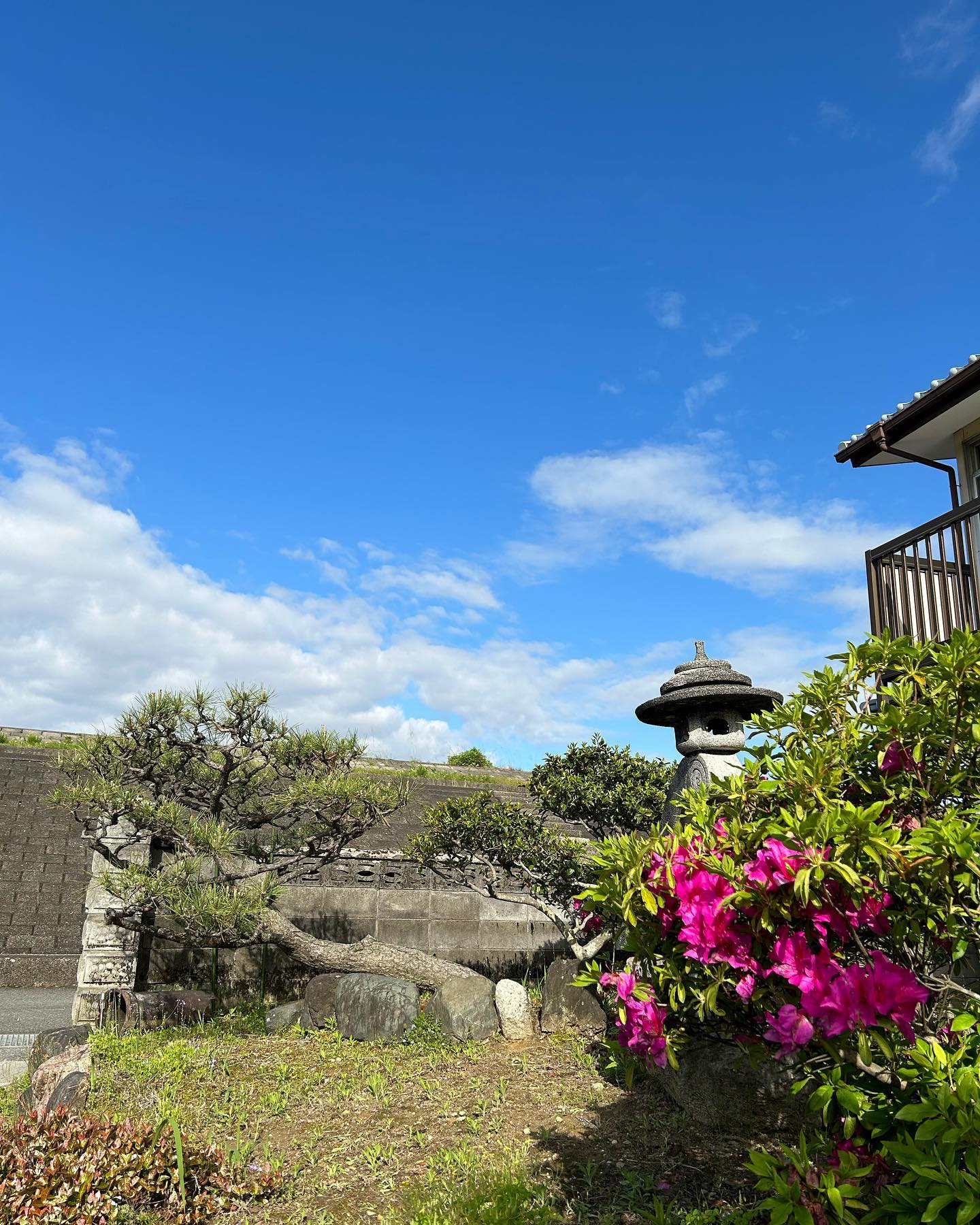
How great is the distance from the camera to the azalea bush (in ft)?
8.73

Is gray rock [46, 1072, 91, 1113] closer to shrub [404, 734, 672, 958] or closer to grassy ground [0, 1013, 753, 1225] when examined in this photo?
grassy ground [0, 1013, 753, 1225]

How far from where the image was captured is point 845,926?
114 inches

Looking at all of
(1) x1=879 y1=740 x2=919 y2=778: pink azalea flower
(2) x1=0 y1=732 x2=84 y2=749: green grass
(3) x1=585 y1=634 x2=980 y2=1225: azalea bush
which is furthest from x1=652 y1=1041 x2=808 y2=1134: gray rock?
(2) x1=0 y1=732 x2=84 y2=749: green grass

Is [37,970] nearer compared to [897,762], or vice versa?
[897,762]

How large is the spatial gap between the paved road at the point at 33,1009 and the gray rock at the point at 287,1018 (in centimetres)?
250

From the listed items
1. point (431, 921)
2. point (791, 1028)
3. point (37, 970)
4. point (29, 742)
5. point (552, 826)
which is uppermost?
point (29, 742)

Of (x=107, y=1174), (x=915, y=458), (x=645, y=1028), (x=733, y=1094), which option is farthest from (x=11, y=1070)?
(x=915, y=458)

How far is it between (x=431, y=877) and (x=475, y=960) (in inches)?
64.5

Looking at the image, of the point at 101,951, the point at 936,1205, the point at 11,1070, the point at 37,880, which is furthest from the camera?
the point at 37,880

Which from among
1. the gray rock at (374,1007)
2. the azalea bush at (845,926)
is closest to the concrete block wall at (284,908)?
the gray rock at (374,1007)

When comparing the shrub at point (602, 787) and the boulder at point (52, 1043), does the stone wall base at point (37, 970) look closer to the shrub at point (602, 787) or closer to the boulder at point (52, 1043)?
the boulder at point (52, 1043)

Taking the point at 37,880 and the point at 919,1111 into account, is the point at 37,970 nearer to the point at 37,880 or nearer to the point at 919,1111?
the point at 37,880

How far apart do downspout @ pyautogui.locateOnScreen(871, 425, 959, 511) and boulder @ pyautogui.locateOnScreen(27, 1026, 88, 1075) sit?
9745 millimetres

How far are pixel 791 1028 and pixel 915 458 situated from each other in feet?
28.3
